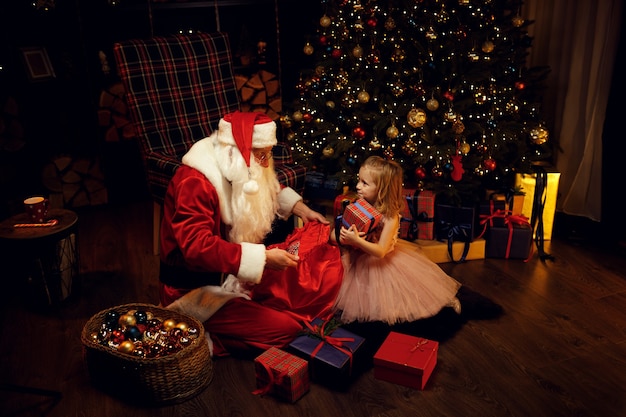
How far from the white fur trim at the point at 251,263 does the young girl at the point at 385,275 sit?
0.48m

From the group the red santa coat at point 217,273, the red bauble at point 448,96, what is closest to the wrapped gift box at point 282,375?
the red santa coat at point 217,273

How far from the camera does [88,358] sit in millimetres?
2188

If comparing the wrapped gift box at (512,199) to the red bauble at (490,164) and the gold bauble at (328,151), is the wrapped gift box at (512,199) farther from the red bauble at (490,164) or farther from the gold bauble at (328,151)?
the gold bauble at (328,151)

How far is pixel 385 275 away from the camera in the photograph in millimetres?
2502

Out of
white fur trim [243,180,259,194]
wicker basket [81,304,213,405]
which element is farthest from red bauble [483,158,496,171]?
wicker basket [81,304,213,405]

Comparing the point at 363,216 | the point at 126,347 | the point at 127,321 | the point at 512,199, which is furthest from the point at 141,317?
the point at 512,199

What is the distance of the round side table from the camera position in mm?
2594

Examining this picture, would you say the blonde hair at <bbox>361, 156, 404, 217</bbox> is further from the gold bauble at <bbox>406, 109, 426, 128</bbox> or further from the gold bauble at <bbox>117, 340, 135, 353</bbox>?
the gold bauble at <bbox>117, 340, 135, 353</bbox>

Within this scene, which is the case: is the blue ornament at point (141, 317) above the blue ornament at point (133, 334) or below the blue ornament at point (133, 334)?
above

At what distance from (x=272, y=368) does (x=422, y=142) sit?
1.78 meters

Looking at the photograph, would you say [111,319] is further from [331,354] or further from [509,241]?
[509,241]

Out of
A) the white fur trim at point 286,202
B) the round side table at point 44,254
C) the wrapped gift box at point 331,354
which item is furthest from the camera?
the white fur trim at point 286,202

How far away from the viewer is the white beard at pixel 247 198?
2.21 meters

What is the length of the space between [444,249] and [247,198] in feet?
4.75
